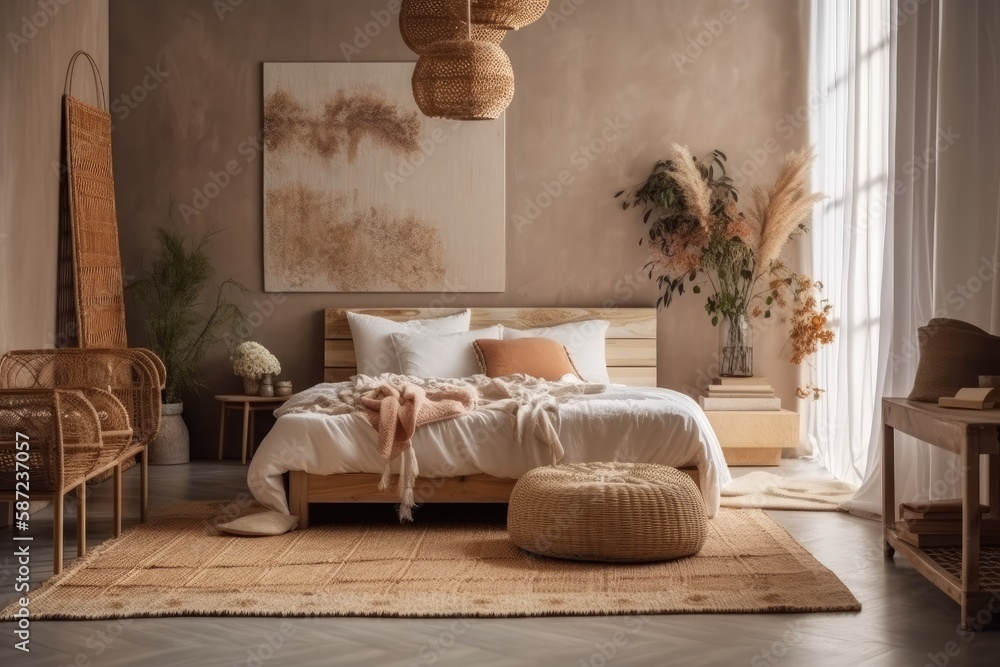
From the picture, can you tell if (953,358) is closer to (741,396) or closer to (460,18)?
(460,18)

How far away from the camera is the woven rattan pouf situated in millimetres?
3926

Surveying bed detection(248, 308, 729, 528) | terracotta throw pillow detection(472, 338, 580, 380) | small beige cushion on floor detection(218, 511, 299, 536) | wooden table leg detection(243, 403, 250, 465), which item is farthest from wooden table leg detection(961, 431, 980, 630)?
wooden table leg detection(243, 403, 250, 465)

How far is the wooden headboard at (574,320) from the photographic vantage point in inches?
262

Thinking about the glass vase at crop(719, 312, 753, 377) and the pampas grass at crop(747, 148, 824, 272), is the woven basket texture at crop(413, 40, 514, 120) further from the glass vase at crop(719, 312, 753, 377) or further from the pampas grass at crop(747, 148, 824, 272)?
the glass vase at crop(719, 312, 753, 377)

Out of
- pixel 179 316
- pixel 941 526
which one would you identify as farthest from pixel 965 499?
pixel 179 316

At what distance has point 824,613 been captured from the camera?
11.1 feet

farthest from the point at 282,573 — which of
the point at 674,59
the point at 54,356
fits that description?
the point at 674,59

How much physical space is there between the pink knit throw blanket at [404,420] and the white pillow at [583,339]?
1.66 metres

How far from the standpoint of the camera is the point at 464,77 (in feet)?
13.9

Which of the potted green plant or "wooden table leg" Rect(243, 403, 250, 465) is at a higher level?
the potted green plant

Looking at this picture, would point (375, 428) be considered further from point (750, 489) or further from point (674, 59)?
point (674, 59)

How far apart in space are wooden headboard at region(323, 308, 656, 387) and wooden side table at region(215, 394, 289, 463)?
1.27ft

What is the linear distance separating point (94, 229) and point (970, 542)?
15.8 feet

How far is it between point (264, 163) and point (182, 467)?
1949mm
